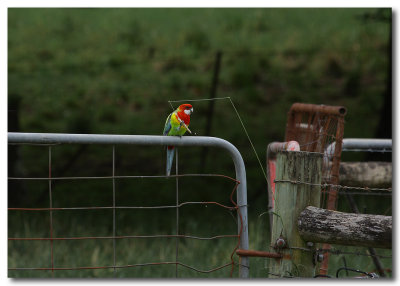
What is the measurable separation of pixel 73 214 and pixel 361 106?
16.8ft

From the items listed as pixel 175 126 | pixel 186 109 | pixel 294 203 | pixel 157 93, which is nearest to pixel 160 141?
pixel 175 126

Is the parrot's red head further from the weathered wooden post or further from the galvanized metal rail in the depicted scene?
the weathered wooden post

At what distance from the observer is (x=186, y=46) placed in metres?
10.5

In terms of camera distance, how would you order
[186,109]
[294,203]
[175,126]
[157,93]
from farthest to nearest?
[157,93] → [186,109] → [175,126] → [294,203]

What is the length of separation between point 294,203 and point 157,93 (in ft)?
22.4

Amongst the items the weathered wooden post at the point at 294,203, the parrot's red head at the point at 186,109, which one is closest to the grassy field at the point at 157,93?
the parrot's red head at the point at 186,109

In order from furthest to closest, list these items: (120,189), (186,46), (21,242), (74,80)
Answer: (186,46), (74,80), (120,189), (21,242)

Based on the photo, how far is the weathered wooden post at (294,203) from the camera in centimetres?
268

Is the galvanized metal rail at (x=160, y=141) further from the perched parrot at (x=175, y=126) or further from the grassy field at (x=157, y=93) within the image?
the grassy field at (x=157, y=93)

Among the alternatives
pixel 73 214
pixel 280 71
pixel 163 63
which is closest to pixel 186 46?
pixel 163 63

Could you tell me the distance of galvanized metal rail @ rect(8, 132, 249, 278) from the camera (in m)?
2.67

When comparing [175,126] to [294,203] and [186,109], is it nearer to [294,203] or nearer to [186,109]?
[186,109]

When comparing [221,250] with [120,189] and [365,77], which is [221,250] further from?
[365,77]

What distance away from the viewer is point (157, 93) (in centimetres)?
930
